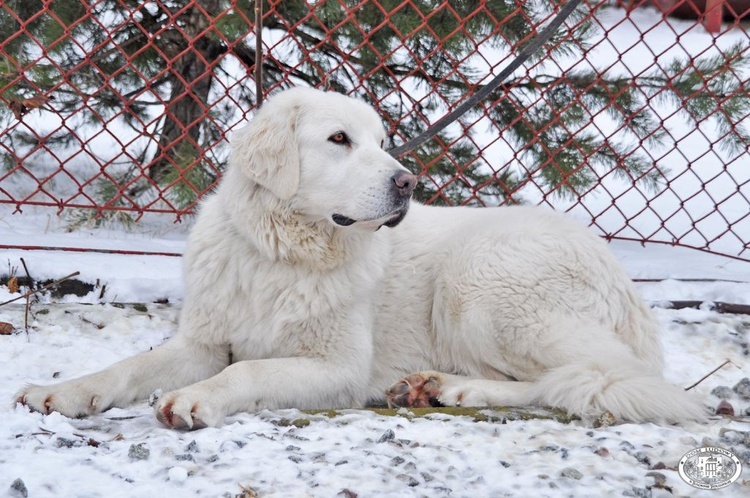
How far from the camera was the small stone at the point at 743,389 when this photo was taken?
316cm

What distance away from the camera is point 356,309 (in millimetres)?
3012

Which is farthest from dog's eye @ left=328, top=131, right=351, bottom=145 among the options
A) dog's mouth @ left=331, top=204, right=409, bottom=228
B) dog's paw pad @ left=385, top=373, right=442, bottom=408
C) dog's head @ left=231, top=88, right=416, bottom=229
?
dog's paw pad @ left=385, top=373, right=442, bottom=408

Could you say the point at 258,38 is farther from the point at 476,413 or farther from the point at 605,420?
the point at 605,420

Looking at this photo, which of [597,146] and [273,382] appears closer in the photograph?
[273,382]

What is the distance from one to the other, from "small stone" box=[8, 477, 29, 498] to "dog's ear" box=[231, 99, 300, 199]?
4.28 ft

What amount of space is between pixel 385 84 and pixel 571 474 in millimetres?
3270

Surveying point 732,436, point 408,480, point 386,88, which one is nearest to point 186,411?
point 408,480

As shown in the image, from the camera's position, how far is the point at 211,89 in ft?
18.0

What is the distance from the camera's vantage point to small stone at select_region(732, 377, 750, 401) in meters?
3.16

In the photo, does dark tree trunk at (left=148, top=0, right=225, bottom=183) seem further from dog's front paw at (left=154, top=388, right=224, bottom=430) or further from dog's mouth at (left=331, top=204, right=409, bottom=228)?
dog's front paw at (left=154, top=388, right=224, bottom=430)

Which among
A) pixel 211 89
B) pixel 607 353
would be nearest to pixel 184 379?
pixel 607 353

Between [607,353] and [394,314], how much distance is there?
858 mm

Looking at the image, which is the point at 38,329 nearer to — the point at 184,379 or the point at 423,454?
the point at 184,379

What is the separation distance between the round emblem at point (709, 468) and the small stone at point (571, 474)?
26 cm
